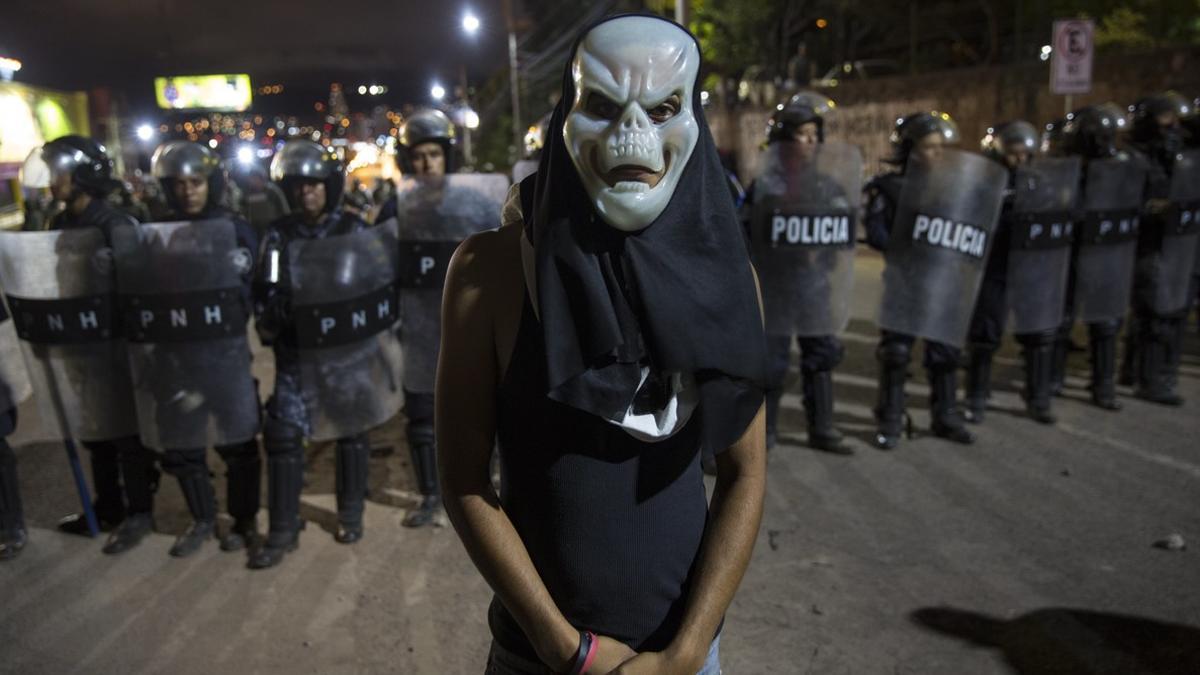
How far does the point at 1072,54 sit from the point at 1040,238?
459 cm

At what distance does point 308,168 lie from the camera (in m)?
4.25

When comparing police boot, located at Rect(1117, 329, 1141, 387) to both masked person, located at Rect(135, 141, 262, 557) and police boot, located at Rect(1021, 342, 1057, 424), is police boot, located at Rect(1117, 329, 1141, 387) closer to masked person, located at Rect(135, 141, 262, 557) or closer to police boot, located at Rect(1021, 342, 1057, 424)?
police boot, located at Rect(1021, 342, 1057, 424)

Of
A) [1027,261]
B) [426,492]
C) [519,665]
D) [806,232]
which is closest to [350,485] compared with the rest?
[426,492]

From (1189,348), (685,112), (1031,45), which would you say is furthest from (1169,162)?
(1031,45)

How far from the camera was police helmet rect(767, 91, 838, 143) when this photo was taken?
529cm

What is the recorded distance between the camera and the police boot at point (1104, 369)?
638 cm

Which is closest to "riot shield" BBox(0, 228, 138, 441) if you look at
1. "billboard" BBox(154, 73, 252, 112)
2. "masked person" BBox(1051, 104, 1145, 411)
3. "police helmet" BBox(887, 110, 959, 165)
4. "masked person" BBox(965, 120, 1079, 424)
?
Result: "police helmet" BBox(887, 110, 959, 165)

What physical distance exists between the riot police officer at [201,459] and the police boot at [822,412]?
11.2 ft

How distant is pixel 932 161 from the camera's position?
5.17m

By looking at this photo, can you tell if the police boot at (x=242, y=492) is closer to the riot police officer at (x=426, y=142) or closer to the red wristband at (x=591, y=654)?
the riot police officer at (x=426, y=142)

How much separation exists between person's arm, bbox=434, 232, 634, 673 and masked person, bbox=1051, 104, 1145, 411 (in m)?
5.80

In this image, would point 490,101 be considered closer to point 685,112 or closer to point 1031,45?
point 1031,45

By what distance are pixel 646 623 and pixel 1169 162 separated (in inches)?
260

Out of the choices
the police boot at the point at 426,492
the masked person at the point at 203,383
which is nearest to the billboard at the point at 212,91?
the masked person at the point at 203,383
